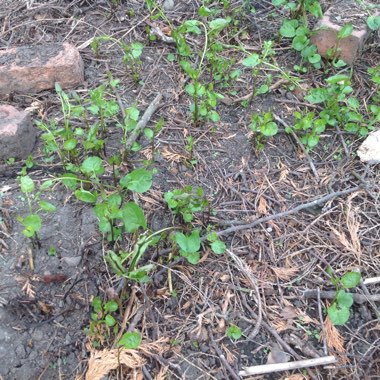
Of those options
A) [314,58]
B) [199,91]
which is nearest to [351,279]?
[199,91]

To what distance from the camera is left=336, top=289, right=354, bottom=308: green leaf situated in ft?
6.15

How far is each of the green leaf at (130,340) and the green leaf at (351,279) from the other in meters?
0.89

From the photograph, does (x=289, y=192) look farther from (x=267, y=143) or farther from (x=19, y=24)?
(x=19, y=24)

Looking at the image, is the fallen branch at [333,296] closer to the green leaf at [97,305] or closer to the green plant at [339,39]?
Answer: the green leaf at [97,305]

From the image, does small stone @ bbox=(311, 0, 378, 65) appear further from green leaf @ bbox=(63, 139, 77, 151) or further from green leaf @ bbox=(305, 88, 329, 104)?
green leaf @ bbox=(63, 139, 77, 151)

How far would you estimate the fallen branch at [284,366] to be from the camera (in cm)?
177

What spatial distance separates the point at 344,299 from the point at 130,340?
0.90 meters

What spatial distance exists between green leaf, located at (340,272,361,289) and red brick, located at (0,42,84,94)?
1887 millimetres

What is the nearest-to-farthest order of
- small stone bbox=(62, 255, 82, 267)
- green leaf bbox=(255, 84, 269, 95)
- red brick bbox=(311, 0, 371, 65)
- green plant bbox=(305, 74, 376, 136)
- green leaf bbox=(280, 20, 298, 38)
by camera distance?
1. small stone bbox=(62, 255, 82, 267)
2. green plant bbox=(305, 74, 376, 136)
3. green leaf bbox=(255, 84, 269, 95)
4. red brick bbox=(311, 0, 371, 65)
5. green leaf bbox=(280, 20, 298, 38)

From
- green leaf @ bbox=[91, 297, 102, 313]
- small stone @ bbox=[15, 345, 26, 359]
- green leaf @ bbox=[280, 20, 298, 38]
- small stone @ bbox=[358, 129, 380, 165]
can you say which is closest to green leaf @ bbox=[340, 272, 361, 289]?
small stone @ bbox=[358, 129, 380, 165]

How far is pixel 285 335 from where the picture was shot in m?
1.89

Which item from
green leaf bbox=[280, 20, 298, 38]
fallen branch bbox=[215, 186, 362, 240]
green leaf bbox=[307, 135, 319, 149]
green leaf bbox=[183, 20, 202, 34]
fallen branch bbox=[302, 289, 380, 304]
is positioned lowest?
fallen branch bbox=[302, 289, 380, 304]

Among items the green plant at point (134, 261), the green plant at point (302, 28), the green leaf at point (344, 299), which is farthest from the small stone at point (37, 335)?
the green plant at point (302, 28)


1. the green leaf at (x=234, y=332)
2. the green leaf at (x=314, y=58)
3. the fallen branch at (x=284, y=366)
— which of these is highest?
the green leaf at (x=314, y=58)
